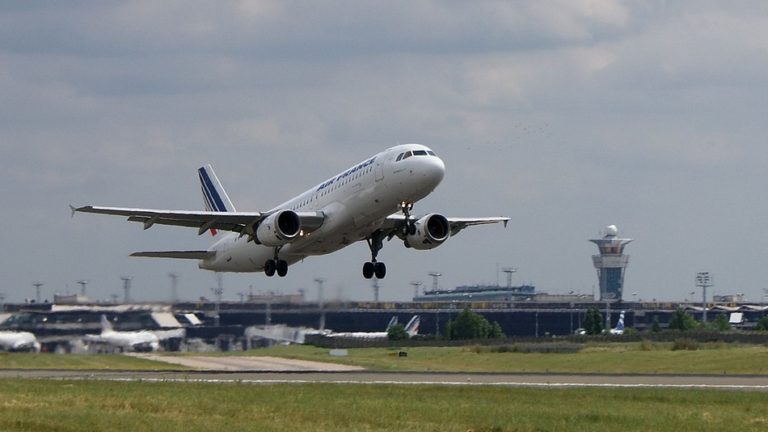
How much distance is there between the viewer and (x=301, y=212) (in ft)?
214

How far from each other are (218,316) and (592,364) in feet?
141

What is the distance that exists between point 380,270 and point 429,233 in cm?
418

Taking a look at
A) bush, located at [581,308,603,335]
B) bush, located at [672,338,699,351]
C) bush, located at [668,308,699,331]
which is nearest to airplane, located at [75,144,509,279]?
bush, located at [672,338,699,351]

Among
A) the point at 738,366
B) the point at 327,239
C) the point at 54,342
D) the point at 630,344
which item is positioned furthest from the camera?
the point at 630,344

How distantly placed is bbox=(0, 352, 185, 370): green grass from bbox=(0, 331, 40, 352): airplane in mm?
11733

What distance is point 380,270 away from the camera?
68.9m

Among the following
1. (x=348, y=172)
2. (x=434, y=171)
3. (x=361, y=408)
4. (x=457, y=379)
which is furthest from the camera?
(x=348, y=172)

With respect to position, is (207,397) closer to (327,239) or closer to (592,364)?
(327,239)

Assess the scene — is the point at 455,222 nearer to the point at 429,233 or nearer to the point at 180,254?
the point at 429,233

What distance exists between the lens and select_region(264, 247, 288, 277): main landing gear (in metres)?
69.1

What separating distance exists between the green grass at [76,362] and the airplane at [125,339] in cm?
1349

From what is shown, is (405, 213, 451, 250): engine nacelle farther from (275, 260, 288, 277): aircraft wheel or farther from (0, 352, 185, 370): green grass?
(0, 352, 185, 370): green grass

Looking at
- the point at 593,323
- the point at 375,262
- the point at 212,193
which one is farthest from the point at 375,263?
the point at 593,323

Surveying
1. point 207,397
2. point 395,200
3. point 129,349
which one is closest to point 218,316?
point 129,349
